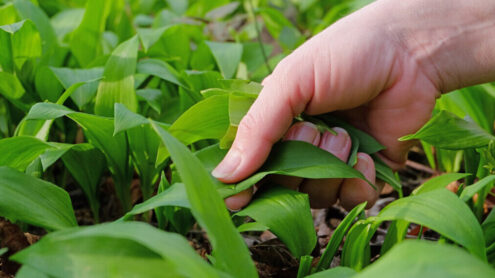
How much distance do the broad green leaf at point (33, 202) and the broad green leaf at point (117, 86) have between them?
397 mm

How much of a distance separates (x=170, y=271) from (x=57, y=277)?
6.0 inches

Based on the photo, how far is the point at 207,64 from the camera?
6.34 ft

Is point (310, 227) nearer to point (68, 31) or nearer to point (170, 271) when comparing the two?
point (170, 271)

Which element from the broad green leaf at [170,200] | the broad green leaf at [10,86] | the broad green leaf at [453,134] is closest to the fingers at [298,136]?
the broad green leaf at [453,134]

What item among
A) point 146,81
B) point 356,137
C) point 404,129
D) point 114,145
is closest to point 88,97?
point 114,145

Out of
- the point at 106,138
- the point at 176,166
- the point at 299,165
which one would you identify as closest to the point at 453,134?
the point at 299,165

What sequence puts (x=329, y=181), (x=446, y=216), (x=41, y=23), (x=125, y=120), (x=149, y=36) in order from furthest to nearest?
(x=41, y=23) → (x=149, y=36) → (x=329, y=181) → (x=125, y=120) → (x=446, y=216)

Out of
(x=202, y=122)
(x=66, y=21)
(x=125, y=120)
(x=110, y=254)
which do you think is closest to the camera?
(x=110, y=254)

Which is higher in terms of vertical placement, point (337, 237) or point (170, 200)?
point (170, 200)

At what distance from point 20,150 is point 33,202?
203 mm

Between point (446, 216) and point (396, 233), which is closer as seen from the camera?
point (446, 216)

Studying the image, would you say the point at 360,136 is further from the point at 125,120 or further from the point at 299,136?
the point at 125,120

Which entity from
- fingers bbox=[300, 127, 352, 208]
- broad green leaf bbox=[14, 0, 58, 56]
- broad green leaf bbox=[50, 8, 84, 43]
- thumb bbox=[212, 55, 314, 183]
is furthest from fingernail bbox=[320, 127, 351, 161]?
broad green leaf bbox=[50, 8, 84, 43]

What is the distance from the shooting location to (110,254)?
73 centimetres
